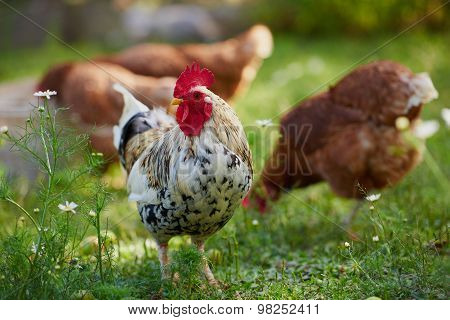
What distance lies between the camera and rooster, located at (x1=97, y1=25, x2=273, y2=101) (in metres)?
6.79

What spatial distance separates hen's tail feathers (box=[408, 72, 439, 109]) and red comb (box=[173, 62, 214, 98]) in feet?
6.43

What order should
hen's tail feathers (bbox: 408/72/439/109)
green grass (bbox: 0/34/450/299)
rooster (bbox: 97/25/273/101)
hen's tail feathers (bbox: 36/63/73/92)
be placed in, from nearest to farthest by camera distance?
green grass (bbox: 0/34/450/299), hen's tail feathers (bbox: 408/72/439/109), hen's tail feathers (bbox: 36/63/73/92), rooster (bbox: 97/25/273/101)

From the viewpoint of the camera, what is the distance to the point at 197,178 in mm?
3215

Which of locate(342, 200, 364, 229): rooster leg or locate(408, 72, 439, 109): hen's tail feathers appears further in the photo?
locate(342, 200, 364, 229): rooster leg

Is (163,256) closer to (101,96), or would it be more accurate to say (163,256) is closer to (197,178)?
(197,178)

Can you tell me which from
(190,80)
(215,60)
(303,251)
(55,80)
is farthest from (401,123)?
(55,80)

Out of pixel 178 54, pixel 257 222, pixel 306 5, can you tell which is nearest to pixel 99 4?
pixel 306 5

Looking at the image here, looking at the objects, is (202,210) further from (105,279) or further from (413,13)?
(413,13)

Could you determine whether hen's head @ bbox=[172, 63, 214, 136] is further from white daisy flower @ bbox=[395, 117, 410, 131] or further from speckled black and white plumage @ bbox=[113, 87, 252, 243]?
white daisy flower @ bbox=[395, 117, 410, 131]

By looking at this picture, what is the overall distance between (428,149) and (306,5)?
6.47 metres

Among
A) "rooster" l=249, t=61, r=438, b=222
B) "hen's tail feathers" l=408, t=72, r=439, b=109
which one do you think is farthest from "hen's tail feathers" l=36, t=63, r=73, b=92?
"hen's tail feathers" l=408, t=72, r=439, b=109

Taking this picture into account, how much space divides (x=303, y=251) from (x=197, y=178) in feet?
4.95

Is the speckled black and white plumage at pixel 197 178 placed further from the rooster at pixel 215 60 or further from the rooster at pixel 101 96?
the rooster at pixel 215 60

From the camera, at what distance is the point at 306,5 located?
12.2m
